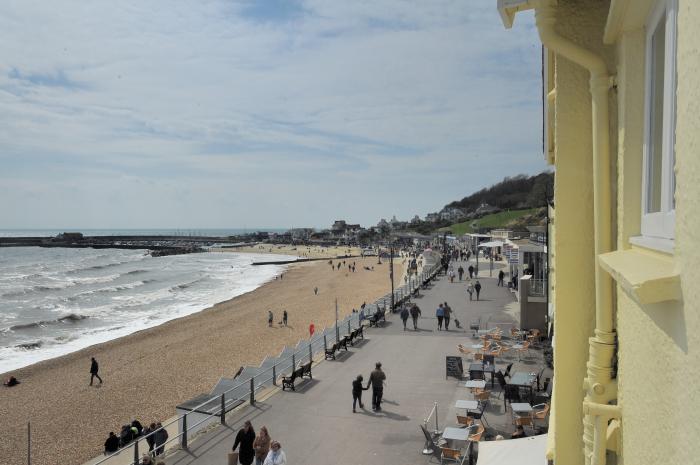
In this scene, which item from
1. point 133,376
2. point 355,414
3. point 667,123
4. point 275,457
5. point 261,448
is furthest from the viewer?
point 133,376

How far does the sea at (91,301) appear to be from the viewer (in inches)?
1177

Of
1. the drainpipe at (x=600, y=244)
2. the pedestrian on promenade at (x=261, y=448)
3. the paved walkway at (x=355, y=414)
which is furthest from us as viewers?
the paved walkway at (x=355, y=414)

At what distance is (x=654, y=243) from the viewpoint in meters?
1.77

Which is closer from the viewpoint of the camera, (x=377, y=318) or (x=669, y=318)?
(x=669, y=318)

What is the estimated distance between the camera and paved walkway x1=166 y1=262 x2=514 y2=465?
9.43 metres

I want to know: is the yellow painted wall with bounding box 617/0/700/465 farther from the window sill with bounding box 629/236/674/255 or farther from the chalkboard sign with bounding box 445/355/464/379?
the chalkboard sign with bounding box 445/355/464/379

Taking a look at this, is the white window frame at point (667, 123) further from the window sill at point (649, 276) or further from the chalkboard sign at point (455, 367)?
the chalkboard sign at point (455, 367)

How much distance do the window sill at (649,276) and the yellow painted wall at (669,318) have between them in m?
0.04

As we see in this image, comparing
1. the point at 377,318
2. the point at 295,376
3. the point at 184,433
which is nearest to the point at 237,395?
the point at 295,376

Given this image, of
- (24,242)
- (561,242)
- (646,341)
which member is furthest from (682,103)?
(24,242)

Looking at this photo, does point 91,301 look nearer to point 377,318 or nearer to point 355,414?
point 377,318

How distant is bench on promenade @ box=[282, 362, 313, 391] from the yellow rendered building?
10557 mm

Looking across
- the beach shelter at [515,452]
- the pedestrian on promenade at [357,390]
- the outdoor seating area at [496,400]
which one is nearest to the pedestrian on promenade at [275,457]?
the outdoor seating area at [496,400]

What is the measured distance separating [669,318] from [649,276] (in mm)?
125
